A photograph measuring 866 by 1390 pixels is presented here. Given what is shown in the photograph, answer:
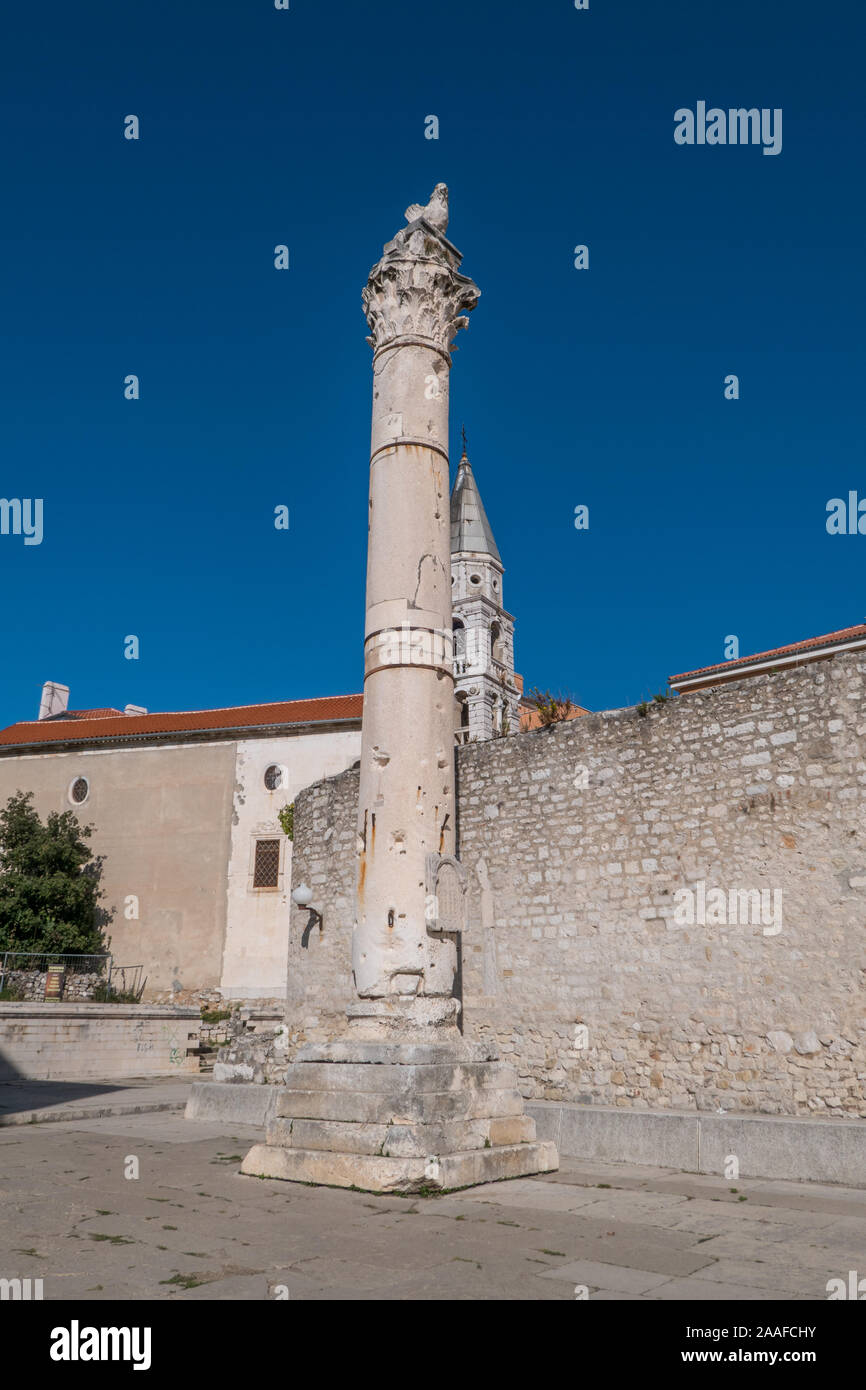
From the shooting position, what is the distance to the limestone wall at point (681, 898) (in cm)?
850

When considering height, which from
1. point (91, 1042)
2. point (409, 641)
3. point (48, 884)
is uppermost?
point (409, 641)

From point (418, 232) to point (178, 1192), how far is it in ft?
25.8

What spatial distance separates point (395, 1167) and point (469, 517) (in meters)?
48.4

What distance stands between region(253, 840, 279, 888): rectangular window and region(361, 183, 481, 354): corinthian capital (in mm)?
20905

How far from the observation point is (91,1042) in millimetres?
19375

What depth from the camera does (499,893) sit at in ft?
36.8

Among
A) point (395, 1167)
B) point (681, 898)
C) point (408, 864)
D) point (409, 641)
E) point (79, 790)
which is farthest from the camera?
point (79, 790)

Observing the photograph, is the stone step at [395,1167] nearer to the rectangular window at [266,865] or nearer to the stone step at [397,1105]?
the stone step at [397,1105]

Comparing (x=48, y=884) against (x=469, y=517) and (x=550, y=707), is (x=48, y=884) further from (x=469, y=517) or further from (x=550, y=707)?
(x=469, y=517)

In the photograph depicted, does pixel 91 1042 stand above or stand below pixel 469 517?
below

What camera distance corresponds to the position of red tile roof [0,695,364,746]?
2942cm

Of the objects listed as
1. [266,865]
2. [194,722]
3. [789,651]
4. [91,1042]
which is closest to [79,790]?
[194,722]

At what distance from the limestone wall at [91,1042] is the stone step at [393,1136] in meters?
13.4
